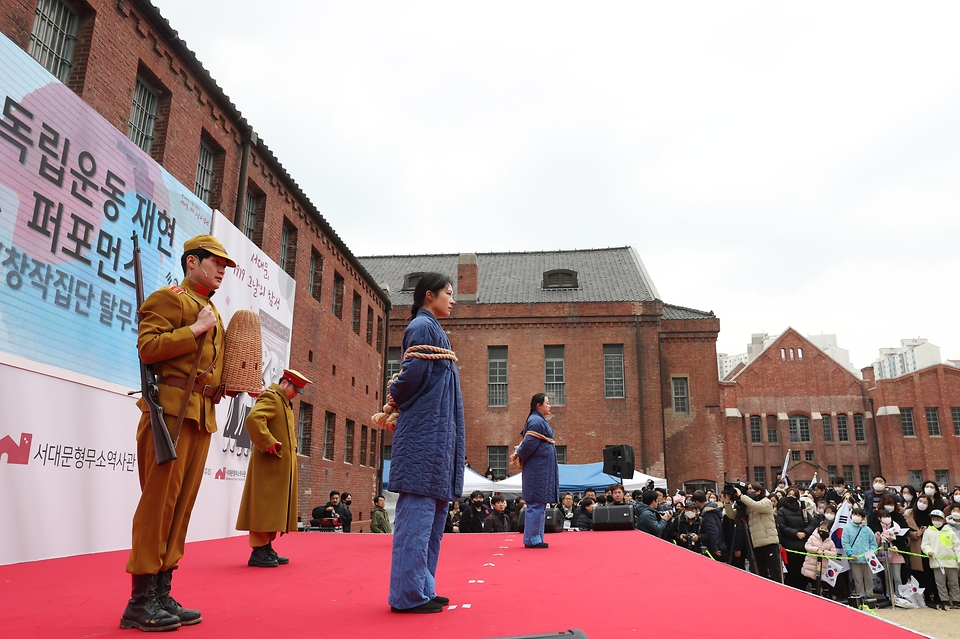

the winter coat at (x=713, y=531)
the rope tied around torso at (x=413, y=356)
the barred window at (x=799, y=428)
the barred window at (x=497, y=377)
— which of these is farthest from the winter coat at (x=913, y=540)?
the barred window at (x=799, y=428)

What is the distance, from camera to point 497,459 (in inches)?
1182

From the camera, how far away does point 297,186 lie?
52.1ft

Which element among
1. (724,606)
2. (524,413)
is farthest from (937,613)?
(524,413)

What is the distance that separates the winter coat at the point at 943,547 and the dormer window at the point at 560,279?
22.6 meters

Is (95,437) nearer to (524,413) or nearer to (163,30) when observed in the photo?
(163,30)

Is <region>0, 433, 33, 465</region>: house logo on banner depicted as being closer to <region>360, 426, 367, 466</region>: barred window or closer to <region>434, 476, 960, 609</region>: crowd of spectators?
<region>434, 476, 960, 609</region>: crowd of spectators

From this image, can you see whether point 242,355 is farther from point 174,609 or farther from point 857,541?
point 857,541

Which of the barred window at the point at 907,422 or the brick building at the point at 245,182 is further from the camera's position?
the barred window at the point at 907,422

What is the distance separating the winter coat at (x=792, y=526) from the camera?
12.3 meters

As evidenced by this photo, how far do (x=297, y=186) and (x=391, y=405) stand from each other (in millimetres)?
13144

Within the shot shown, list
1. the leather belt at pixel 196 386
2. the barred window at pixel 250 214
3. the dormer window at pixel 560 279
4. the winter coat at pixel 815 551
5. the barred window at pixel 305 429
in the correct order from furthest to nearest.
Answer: the dormer window at pixel 560 279
the barred window at pixel 305 429
the barred window at pixel 250 214
the winter coat at pixel 815 551
the leather belt at pixel 196 386

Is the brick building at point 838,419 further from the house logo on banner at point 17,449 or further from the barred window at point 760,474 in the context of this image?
the house logo on banner at point 17,449

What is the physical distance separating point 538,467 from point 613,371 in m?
22.8

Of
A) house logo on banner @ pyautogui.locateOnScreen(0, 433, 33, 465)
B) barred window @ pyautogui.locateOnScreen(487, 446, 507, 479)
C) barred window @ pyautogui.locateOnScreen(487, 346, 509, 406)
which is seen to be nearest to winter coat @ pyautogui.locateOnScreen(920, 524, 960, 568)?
house logo on banner @ pyautogui.locateOnScreen(0, 433, 33, 465)
